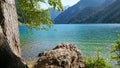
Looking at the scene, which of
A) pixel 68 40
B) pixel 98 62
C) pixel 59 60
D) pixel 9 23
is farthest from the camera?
pixel 68 40

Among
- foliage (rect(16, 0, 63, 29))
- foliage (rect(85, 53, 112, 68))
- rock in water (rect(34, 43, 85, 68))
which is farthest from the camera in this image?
foliage (rect(85, 53, 112, 68))

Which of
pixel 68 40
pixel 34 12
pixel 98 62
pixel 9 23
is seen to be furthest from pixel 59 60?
pixel 68 40

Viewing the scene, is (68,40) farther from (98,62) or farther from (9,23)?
(9,23)

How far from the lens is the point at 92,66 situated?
16.7 m

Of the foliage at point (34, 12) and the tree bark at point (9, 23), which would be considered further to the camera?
the foliage at point (34, 12)

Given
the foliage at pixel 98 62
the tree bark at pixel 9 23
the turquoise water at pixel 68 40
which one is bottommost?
the turquoise water at pixel 68 40

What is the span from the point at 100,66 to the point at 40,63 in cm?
393

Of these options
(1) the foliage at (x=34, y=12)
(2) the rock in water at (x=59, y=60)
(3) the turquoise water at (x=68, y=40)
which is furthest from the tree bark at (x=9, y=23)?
(3) the turquoise water at (x=68, y=40)

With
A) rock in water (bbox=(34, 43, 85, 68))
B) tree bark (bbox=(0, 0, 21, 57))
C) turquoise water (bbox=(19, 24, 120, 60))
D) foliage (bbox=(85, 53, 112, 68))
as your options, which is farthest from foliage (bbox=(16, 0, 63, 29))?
tree bark (bbox=(0, 0, 21, 57))

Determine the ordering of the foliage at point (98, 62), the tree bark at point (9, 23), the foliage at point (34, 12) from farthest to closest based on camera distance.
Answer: the foliage at point (98, 62) → the foliage at point (34, 12) → the tree bark at point (9, 23)

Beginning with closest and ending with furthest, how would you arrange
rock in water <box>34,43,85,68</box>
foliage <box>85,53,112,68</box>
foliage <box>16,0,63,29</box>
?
foliage <box>16,0,63,29</box>
rock in water <box>34,43,85,68</box>
foliage <box>85,53,112,68</box>

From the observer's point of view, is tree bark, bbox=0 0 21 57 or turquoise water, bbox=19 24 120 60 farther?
turquoise water, bbox=19 24 120 60

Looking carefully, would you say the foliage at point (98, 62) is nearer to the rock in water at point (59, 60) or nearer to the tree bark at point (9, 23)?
the rock in water at point (59, 60)

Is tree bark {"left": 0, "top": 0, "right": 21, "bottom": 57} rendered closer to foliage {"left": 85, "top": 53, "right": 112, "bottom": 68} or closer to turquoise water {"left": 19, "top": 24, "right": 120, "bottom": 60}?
foliage {"left": 85, "top": 53, "right": 112, "bottom": 68}
